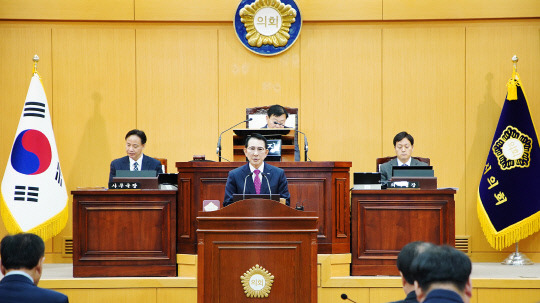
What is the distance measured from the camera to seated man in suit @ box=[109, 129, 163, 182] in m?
6.34

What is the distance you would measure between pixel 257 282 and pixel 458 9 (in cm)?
488

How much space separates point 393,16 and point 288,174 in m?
2.89

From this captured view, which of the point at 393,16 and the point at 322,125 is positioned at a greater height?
the point at 393,16

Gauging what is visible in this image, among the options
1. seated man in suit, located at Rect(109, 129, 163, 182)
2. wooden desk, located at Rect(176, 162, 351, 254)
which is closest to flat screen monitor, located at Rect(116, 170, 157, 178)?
wooden desk, located at Rect(176, 162, 351, 254)

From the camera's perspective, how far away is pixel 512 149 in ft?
23.1

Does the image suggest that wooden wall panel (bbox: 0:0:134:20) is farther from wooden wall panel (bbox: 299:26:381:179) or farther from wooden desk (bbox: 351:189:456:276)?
wooden desk (bbox: 351:189:456:276)

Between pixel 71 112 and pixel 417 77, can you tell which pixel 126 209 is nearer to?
pixel 71 112

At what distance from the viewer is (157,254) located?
222 inches

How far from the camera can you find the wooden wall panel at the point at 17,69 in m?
7.66

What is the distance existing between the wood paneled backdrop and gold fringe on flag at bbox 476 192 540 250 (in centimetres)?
58

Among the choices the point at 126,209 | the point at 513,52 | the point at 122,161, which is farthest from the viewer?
the point at 513,52

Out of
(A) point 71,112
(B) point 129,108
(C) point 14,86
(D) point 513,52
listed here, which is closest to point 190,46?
(B) point 129,108

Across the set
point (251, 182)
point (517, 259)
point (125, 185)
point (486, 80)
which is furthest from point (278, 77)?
point (517, 259)

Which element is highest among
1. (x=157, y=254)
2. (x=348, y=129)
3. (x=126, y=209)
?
(x=348, y=129)
